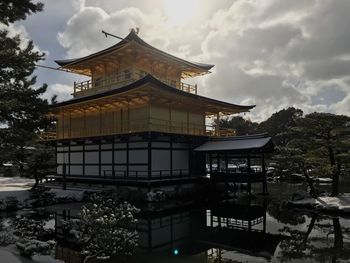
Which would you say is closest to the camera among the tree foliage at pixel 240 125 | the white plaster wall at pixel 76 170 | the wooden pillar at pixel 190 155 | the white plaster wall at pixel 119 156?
the white plaster wall at pixel 119 156

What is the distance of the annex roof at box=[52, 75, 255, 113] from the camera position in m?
26.5

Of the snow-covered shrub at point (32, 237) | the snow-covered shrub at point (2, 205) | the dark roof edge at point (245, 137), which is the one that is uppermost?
the dark roof edge at point (245, 137)

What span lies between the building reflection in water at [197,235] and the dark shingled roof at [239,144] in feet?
18.7

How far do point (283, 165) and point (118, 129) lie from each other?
14304 mm

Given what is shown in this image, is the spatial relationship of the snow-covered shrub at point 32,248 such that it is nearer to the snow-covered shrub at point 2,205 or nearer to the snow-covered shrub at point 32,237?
the snow-covered shrub at point 32,237

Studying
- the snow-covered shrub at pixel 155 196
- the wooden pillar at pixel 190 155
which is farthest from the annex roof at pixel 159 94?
the snow-covered shrub at pixel 155 196

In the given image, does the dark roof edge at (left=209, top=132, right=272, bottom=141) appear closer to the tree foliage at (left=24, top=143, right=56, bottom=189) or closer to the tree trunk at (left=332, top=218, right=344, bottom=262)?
the tree trunk at (left=332, top=218, right=344, bottom=262)

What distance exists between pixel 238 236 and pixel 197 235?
2.04m

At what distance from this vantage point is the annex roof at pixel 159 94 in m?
26.5

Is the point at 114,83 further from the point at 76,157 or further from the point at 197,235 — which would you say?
the point at 197,235

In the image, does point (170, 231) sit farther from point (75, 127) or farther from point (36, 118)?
point (75, 127)

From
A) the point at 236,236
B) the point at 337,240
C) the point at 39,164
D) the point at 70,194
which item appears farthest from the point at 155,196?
the point at 337,240

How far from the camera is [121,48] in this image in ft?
104

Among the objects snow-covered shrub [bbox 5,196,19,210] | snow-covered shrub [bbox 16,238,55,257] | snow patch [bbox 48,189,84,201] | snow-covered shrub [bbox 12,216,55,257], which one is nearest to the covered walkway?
snow patch [bbox 48,189,84,201]
